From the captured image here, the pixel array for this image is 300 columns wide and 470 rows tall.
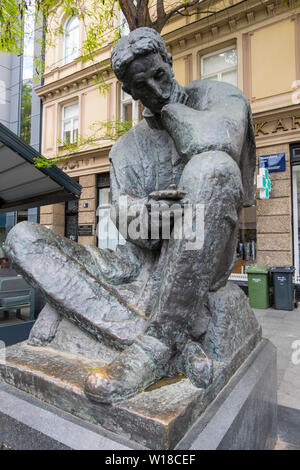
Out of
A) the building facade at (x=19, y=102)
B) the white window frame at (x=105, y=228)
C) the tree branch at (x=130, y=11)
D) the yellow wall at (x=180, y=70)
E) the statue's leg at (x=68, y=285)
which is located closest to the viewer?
the statue's leg at (x=68, y=285)

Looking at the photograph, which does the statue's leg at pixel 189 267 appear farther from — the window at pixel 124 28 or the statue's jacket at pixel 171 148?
the window at pixel 124 28

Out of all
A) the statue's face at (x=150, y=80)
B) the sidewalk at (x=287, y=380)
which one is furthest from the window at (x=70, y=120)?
the statue's face at (x=150, y=80)

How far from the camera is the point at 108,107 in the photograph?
11.3 m

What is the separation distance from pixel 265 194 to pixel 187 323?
6757 millimetres

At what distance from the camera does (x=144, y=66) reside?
176cm

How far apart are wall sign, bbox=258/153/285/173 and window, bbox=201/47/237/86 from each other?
2.55 m

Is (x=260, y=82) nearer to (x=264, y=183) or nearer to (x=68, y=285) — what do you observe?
(x=264, y=183)

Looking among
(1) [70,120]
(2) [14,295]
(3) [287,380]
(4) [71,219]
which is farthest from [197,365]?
(1) [70,120]

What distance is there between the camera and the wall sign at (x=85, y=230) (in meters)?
11.1

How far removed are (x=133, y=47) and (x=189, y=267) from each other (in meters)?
1.22

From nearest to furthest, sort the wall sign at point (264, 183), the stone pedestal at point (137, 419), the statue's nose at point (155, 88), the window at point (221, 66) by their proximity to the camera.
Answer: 1. the stone pedestal at point (137, 419)
2. the statue's nose at point (155, 88)
3. the wall sign at point (264, 183)
4. the window at point (221, 66)

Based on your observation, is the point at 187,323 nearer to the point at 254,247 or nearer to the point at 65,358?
the point at 65,358

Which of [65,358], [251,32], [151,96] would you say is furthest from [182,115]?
[251,32]

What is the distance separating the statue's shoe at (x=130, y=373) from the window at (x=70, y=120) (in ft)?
40.1
